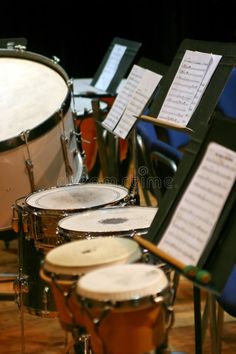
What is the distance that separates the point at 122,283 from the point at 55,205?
906 mm

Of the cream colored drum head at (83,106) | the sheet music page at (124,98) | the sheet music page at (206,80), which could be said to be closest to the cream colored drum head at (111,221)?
the sheet music page at (206,80)

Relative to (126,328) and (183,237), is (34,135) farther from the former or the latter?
(126,328)

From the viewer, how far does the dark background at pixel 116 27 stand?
21.0 ft

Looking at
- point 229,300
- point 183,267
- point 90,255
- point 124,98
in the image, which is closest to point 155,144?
point 124,98

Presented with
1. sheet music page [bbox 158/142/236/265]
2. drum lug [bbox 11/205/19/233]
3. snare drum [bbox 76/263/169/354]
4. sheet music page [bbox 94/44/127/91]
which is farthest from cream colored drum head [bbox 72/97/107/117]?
snare drum [bbox 76/263/169/354]

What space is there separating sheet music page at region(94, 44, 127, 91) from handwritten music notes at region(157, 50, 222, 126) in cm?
240

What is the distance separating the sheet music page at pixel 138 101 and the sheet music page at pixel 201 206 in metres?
1.04

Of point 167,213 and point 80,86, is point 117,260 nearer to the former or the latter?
point 167,213

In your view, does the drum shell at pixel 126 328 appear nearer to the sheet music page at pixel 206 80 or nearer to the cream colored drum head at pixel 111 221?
the cream colored drum head at pixel 111 221

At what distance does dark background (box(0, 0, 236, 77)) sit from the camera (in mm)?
6414

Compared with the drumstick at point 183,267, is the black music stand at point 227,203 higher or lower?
higher

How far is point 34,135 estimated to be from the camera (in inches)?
111

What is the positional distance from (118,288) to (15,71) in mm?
1855

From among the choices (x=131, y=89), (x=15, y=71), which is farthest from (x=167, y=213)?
(x=15, y=71)
